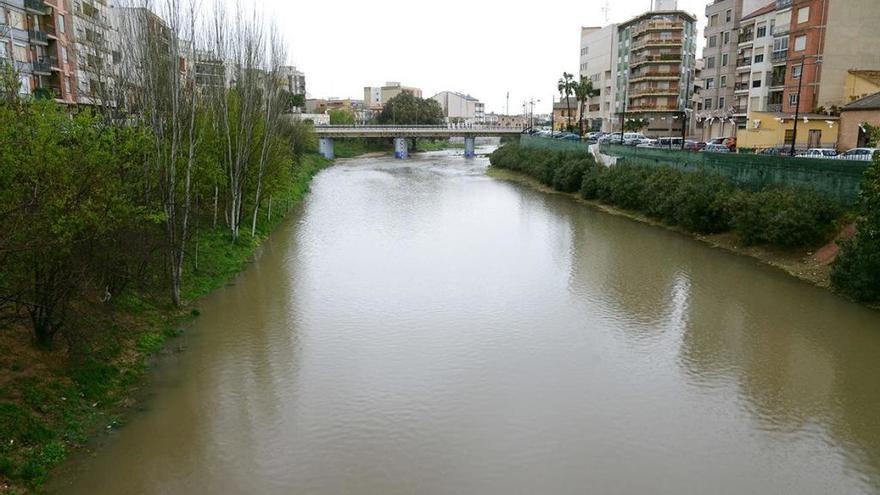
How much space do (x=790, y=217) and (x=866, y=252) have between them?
234 inches

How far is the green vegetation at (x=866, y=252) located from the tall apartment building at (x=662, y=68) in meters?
53.0

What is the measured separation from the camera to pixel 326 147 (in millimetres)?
87062

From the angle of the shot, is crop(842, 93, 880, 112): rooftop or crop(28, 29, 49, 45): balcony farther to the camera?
crop(842, 93, 880, 112): rooftop

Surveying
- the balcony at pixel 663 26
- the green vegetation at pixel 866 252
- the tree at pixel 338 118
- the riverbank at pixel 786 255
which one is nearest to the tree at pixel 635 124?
the balcony at pixel 663 26

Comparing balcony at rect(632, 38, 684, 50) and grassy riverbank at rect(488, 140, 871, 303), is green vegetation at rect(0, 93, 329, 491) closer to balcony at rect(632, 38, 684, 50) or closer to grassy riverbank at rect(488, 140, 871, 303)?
grassy riverbank at rect(488, 140, 871, 303)

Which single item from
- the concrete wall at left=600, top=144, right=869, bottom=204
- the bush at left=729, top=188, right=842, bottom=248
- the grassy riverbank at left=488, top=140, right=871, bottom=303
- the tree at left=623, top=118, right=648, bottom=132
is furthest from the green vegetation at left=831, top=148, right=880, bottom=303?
the tree at left=623, top=118, right=648, bottom=132

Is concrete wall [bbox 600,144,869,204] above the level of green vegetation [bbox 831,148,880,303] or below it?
above

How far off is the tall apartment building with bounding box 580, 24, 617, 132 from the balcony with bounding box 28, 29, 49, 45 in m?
64.1

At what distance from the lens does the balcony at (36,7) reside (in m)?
34.5

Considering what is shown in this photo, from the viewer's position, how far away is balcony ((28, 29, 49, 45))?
3531 cm

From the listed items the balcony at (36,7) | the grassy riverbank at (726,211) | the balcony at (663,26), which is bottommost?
the grassy riverbank at (726,211)

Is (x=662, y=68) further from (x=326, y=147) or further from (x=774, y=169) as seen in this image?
(x=774, y=169)

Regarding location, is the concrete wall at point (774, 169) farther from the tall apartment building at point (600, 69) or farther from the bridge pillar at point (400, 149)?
the bridge pillar at point (400, 149)

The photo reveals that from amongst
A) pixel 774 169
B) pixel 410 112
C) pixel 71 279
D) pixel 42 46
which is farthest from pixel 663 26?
pixel 71 279
